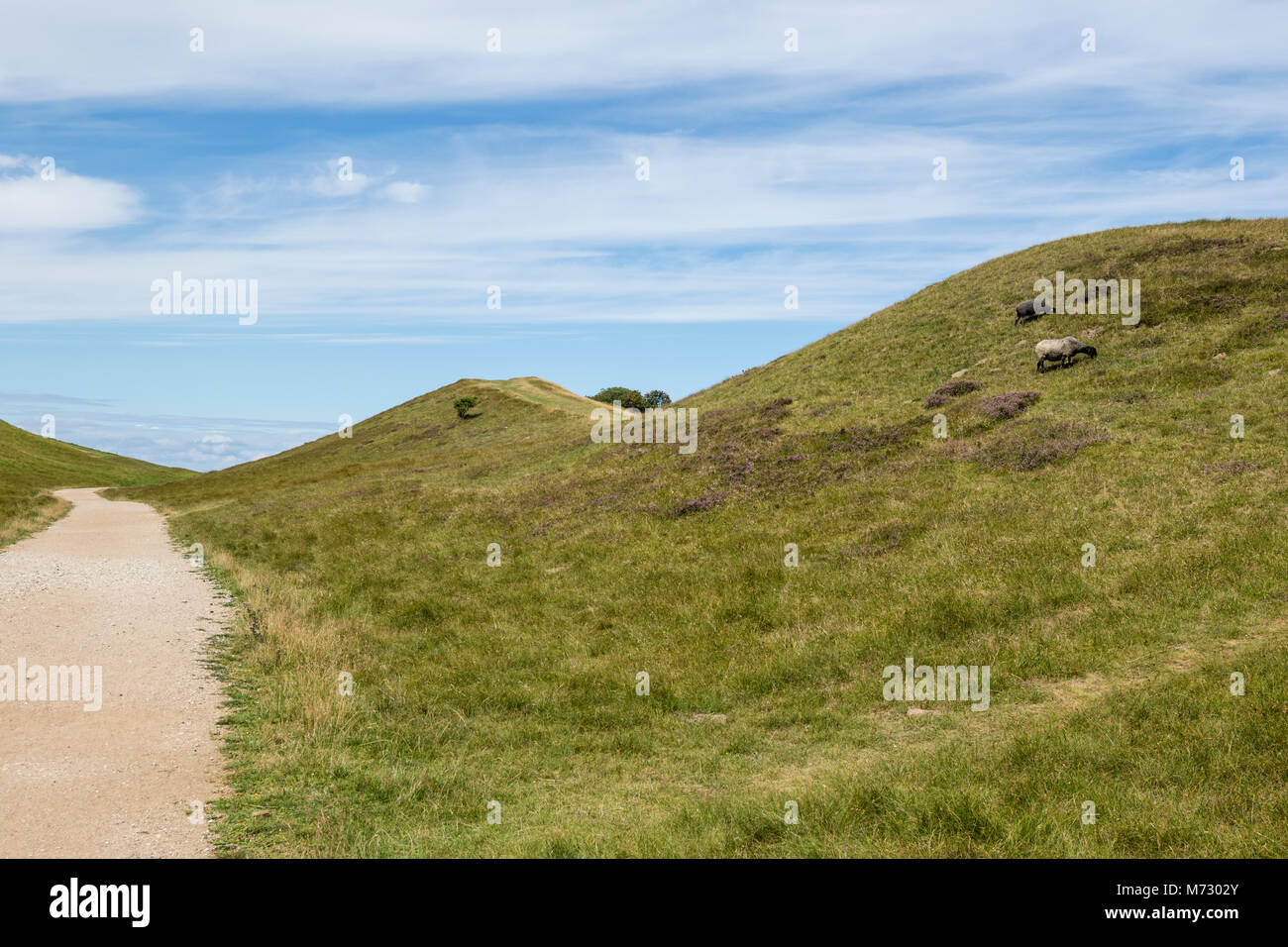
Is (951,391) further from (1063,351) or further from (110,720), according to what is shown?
(110,720)

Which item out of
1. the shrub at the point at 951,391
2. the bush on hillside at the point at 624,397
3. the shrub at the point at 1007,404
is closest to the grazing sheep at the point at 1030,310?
the shrub at the point at 951,391

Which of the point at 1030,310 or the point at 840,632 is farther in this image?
the point at 1030,310

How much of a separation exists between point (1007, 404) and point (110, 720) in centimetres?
2885

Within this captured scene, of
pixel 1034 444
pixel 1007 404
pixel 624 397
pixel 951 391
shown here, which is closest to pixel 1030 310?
pixel 951 391

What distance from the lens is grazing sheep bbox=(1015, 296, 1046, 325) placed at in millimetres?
39125

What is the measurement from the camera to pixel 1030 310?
39219 mm

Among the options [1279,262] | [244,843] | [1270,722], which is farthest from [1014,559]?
[1279,262]

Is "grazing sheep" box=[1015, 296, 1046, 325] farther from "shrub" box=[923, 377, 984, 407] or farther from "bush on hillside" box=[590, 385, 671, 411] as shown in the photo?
"bush on hillside" box=[590, 385, 671, 411]

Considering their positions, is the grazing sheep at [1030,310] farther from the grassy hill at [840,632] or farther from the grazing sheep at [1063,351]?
the grazing sheep at [1063,351]

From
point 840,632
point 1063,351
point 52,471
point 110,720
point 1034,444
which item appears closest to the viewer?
point 110,720

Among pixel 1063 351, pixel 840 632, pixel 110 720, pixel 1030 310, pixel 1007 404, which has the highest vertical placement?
pixel 1030 310

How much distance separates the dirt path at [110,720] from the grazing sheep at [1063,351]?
32138mm

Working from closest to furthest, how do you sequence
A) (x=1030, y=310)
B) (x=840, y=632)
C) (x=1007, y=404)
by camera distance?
(x=840, y=632)
(x=1007, y=404)
(x=1030, y=310)

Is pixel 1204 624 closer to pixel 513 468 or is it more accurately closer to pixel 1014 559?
pixel 1014 559
